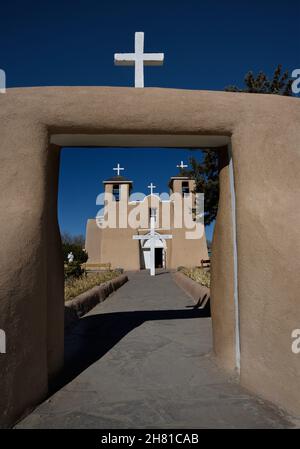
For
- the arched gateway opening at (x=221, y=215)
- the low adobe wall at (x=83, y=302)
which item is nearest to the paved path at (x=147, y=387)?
the arched gateway opening at (x=221, y=215)

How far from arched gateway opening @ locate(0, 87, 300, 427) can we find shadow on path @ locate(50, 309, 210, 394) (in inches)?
16.4

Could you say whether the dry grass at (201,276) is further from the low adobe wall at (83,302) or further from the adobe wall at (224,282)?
the adobe wall at (224,282)

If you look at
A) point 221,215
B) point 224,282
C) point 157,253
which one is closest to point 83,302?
point 224,282

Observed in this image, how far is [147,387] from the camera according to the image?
3.88 metres

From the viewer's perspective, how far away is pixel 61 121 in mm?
3795

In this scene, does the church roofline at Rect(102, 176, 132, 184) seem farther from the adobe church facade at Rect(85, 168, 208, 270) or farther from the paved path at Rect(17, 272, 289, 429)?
the paved path at Rect(17, 272, 289, 429)

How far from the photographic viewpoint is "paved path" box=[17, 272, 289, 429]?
122 inches

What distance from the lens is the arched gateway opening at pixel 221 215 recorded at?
3.28m

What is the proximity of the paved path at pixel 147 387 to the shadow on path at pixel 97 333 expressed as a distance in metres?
0.02

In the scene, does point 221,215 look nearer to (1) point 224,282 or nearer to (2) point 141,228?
(1) point 224,282

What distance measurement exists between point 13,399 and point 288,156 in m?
3.59

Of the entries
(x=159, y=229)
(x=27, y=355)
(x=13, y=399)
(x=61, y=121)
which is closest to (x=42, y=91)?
(x=61, y=121)

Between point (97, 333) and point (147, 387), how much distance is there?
276 cm

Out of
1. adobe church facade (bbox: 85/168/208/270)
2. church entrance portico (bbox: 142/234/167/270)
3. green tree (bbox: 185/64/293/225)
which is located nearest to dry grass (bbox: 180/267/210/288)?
green tree (bbox: 185/64/293/225)
